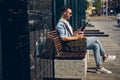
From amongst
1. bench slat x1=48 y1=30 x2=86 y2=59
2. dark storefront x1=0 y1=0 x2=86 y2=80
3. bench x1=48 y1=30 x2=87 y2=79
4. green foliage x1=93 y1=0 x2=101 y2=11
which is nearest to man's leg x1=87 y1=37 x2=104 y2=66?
bench slat x1=48 y1=30 x2=86 y2=59

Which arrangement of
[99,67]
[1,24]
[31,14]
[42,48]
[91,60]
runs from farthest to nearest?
[91,60], [99,67], [42,48], [31,14], [1,24]

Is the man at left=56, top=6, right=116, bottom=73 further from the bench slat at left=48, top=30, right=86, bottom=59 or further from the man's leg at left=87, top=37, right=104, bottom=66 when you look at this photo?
the bench slat at left=48, top=30, right=86, bottom=59

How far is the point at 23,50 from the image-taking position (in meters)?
3.26

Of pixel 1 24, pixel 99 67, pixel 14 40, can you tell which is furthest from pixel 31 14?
pixel 99 67

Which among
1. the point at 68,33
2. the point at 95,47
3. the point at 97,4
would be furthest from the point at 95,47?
the point at 97,4

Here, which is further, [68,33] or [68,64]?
[68,33]

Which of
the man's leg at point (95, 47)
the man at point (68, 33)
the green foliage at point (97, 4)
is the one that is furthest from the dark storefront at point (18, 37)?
the green foliage at point (97, 4)

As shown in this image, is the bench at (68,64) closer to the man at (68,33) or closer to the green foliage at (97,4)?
the man at (68,33)

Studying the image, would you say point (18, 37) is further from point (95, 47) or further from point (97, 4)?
point (97, 4)

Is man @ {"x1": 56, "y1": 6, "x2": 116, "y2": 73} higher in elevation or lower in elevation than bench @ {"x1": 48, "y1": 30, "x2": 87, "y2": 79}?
higher

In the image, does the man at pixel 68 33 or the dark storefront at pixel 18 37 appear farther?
the man at pixel 68 33

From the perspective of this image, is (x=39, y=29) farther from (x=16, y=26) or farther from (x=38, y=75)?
(x=16, y=26)

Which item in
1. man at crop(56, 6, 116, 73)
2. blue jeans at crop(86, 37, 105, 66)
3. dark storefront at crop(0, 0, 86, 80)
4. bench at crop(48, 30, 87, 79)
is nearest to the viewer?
dark storefront at crop(0, 0, 86, 80)

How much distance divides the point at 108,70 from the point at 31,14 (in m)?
5.44
